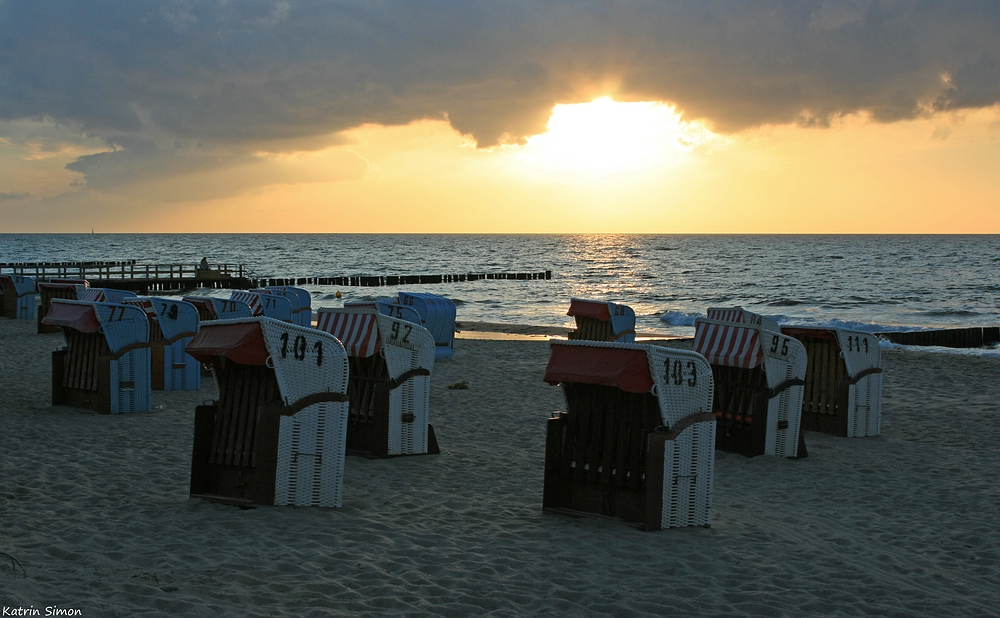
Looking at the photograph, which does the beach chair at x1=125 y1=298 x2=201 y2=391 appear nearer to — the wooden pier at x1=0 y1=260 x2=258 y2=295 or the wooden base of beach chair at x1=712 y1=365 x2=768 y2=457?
the wooden base of beach chair at x1=712 y1=365 x2=768 y2=457

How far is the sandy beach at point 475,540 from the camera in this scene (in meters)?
4.96

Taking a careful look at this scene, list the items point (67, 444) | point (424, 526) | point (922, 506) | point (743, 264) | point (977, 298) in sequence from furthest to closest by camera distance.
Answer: point (743, 264) → point (977, 298) → point (67, 444) → point (922, 506) → point (424, 526)

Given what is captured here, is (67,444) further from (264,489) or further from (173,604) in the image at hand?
(173,604)

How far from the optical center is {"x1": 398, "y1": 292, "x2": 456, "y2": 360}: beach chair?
60.8 feet

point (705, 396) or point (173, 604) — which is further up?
point (705, 396)

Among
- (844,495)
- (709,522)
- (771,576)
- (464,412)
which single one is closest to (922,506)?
(844,495)

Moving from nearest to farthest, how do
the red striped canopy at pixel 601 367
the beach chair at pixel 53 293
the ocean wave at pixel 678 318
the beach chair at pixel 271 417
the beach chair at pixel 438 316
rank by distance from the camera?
the red striped canopy at pixel 601 367 < the beach chair at pixel 271 417 < the beach chair at pixel 438 316 < the beach chair at pixel 53 293 < the ocean wave at pixel 678 318

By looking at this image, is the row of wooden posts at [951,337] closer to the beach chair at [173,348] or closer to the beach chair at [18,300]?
the beach chair at [173,348]

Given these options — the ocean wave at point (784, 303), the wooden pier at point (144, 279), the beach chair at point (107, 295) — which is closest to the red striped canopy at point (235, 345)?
the beach chair at point (107, 295)

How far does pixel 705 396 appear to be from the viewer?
6.67 meters

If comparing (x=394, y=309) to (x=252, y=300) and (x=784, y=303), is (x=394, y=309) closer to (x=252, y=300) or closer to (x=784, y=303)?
(x=252, y=300)

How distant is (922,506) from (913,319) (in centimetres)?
3786

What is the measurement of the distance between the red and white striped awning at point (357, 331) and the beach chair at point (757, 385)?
3.74 m

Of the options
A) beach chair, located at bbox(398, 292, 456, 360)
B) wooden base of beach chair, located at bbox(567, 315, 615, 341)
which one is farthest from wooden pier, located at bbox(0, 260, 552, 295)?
wooden base of beach chair, located at bbox(567, 315, 615, 341)
